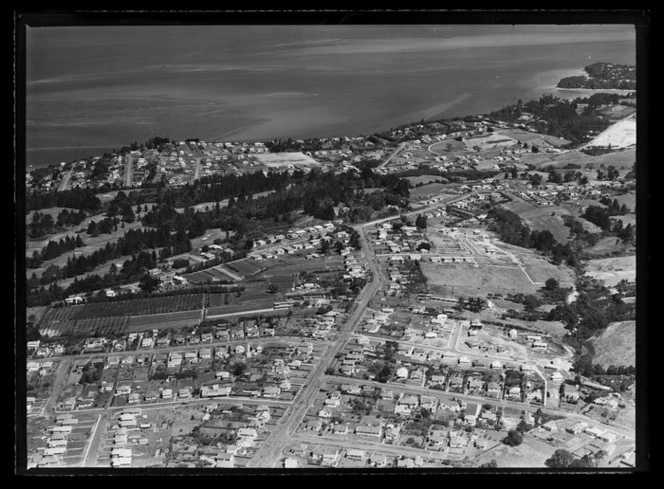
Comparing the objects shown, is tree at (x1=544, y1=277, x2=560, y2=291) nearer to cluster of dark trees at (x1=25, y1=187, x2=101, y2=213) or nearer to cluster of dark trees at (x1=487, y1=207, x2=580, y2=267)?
cluster of dark trees at (x1=487, y1=207, x2=580, y2=267)

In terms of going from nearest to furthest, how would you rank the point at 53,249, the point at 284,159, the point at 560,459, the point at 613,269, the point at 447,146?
1. the point at 560,459
2. the point at 53,249
3. the point at 613,269
4. the point at 284,159
5. the point at 447,146

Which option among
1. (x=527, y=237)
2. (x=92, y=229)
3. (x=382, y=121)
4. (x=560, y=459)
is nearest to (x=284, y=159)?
(x=382, y=121)

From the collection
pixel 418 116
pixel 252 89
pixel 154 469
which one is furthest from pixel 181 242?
pixel 418 116

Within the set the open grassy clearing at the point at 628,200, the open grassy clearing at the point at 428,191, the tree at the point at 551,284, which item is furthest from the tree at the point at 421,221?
the open grassy clearing at the point at 628,200

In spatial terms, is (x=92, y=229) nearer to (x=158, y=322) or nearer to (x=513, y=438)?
(x=158, y=322)

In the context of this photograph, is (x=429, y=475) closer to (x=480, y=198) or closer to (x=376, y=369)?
(x=376, y=369)
